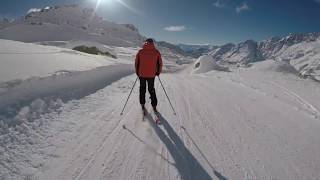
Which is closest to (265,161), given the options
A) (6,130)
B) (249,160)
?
(249,160)

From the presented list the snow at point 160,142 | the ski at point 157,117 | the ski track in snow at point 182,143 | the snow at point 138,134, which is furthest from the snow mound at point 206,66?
the ski at point 157,117

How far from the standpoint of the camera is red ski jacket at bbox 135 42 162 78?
29.6 ft

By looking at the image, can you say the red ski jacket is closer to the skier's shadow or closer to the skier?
the skier

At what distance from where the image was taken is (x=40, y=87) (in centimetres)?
1030

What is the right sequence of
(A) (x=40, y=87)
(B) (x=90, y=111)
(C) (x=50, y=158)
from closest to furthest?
(C) (x=50, y=158)
(B) (x=90, y=111)
(A) (x=40, y=87)

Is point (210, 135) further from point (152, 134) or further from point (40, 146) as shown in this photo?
point (40, 146)

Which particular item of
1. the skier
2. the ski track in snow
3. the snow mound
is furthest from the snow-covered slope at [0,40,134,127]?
the snow mound

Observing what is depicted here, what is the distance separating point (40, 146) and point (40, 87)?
4.39 meters

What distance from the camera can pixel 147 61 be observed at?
9078 mm

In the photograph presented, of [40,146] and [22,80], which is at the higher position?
[22,80]

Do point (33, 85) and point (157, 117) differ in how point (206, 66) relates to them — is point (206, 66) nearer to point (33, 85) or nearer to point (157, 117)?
point (33, 85)

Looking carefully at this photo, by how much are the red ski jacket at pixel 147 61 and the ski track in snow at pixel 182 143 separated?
3.92 ft

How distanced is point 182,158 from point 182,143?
0.81m

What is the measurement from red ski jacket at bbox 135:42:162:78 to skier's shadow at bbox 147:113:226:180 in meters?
1.70
